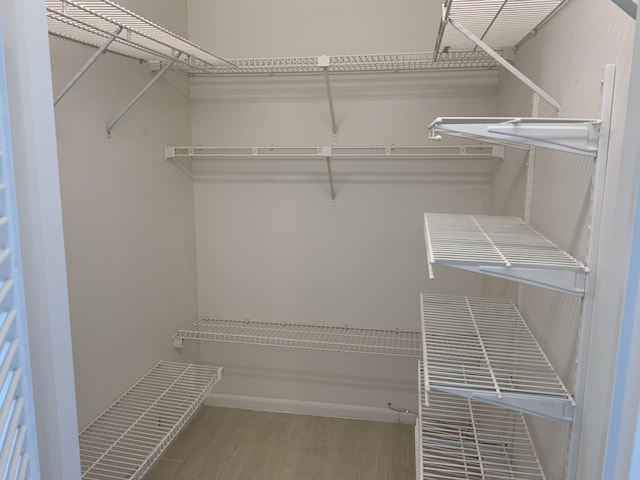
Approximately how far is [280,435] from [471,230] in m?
1.60

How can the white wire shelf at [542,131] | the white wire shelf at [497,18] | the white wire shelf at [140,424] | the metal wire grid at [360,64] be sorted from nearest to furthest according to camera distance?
the white wire shelf at [542,131], the white wire shelf at [497,18], the white wire shelf at [140,424], the metal wire grid at [360,64]

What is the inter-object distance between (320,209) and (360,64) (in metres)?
0.75

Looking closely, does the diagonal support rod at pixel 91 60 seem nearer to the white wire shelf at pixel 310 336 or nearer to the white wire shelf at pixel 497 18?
the white wire shelf at pixel 497 18

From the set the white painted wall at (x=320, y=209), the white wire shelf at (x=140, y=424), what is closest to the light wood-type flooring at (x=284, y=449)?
the white painted wall at (x=320, y=209)

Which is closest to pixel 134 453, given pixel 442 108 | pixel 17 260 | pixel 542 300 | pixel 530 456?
pixel 17 260

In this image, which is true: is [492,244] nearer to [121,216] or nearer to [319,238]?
[319,238]

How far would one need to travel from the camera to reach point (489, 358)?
138 centimetres

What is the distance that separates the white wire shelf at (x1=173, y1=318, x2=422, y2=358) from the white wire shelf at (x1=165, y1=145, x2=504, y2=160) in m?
0.92

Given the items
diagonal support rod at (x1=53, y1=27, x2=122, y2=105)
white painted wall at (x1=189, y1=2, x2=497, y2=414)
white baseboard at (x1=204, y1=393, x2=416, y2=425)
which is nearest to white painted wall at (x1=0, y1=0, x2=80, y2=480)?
diagonal support rod at (x1=53, y1=27, x2=122, y2=105)

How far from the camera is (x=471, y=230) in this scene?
1511 mm

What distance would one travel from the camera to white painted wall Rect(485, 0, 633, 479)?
843mm

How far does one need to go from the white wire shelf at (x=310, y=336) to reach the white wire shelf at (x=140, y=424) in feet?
1.02

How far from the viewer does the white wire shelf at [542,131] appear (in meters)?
0.99

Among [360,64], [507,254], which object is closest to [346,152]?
[360,64]
